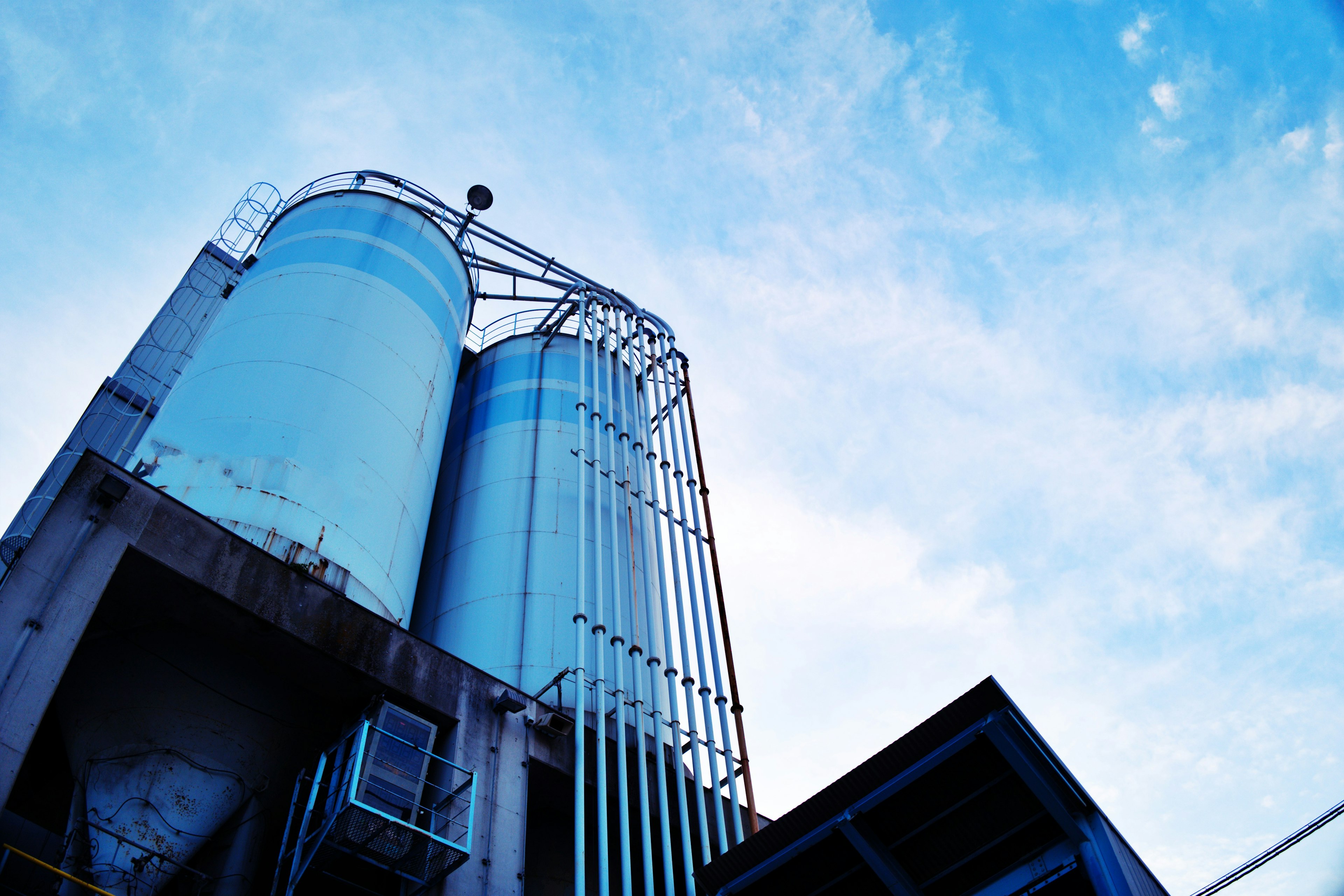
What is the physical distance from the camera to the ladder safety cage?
10.8 meters

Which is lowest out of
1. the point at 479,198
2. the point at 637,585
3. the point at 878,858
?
the point at 878,858

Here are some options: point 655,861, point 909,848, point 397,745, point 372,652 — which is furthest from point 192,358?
point 909,848

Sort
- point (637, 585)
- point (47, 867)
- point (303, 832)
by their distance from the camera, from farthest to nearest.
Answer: point (637, 585) < point (303, 832) < point (47, 867)

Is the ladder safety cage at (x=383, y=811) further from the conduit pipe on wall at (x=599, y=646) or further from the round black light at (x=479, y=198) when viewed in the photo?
the round black light at (x=479, y=198)

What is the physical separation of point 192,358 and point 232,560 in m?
6.80

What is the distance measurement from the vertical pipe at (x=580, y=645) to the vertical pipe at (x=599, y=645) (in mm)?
229

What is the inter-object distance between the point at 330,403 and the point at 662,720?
7880 mm

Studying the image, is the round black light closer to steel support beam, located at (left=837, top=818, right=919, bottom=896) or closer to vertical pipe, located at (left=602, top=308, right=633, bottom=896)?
vertical pipe, located at (left=602, top=308, right=633, bottom=896)

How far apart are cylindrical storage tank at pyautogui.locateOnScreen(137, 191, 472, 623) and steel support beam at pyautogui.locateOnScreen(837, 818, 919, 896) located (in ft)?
27.3

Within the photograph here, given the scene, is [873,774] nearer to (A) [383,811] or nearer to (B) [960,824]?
(B) [960,824]

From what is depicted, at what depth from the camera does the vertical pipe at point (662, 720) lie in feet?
46.7

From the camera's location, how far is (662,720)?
639 inches

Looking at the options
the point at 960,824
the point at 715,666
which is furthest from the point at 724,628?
the point at 960,824

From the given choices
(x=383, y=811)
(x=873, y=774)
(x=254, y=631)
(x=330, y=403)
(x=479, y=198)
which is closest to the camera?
(x=873, y=774)
